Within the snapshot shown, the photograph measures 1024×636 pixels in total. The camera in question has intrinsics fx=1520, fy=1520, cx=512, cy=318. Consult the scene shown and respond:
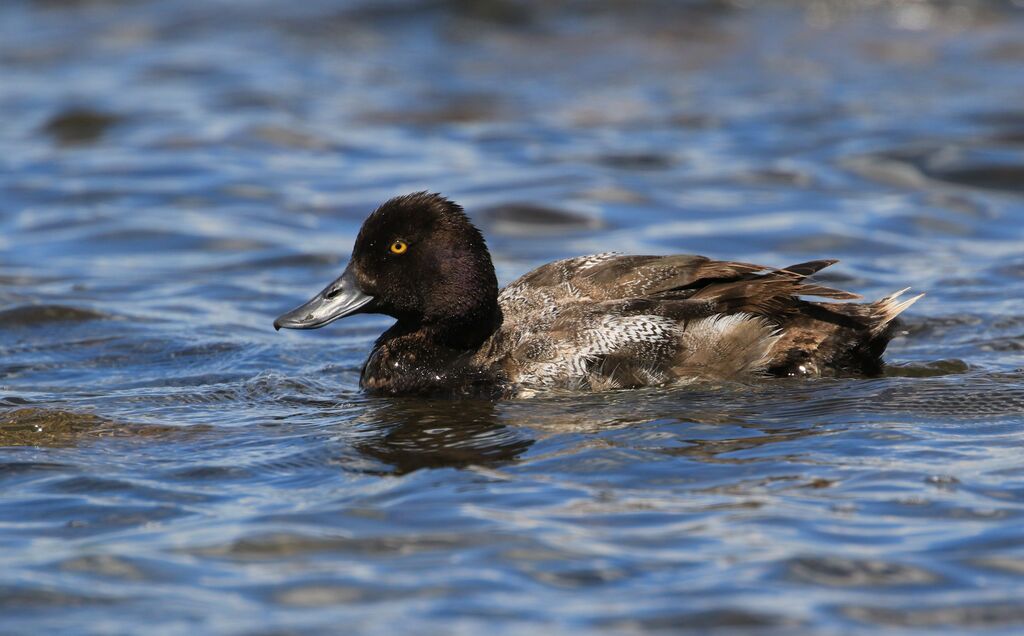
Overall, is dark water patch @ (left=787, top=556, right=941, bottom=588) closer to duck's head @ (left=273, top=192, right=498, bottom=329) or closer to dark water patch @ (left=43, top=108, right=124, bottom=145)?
duck's head @ (left=273, top=192, right=498, bottom=329)

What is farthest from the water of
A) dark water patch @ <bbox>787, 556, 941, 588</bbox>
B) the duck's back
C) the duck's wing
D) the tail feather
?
the duck's wing

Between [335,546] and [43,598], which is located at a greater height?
[335,546]

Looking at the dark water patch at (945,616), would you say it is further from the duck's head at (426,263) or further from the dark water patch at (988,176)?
A: the dark water patch at (988,176)

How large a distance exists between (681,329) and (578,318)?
0.53 meters

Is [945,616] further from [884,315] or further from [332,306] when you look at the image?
[332,306]

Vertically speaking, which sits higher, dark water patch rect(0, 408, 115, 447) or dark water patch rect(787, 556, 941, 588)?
dark water patch rect(0, 408, 115, 447)

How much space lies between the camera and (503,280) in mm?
11000

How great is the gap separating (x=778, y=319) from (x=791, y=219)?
457cm

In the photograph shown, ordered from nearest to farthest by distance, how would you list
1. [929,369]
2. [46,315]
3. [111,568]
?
[111,568] < [929,369] < [46,315]

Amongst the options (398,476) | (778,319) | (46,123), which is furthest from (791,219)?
(46,123)

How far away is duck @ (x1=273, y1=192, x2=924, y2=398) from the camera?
25.5 feet

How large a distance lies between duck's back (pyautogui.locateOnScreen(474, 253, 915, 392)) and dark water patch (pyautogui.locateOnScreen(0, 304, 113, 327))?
127 inches

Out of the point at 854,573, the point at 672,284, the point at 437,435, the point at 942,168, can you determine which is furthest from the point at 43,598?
the point at 942,168

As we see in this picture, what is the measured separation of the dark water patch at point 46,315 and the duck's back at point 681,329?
324 cm
